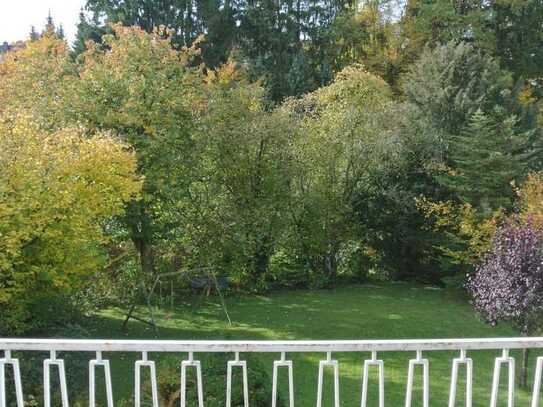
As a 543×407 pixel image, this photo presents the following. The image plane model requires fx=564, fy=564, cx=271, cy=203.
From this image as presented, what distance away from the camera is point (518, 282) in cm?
773

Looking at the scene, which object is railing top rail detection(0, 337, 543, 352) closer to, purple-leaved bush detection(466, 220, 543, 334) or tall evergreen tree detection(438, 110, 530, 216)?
purple-leaved bush detection(466, 220, 543, 334)

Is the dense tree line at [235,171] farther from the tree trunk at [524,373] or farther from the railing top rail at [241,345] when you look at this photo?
the railing top rail at [241,345]

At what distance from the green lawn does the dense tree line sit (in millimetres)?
1068

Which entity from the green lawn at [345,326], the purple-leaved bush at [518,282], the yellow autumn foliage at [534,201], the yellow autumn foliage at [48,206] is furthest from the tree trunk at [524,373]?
the yellow autumn foliage at [48,206]

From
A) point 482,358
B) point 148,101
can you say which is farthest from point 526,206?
point 148,101

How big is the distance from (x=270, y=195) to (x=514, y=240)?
8.16 meters

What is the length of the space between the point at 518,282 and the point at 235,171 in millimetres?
8606

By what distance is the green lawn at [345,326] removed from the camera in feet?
26.8

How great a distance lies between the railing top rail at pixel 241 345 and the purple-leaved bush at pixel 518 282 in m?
5.20

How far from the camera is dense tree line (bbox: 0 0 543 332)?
7.51 metres

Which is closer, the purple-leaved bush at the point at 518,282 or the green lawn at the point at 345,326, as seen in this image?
the purple-leaved bush at the point at 518,282

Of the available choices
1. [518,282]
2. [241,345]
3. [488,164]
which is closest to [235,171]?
[488,164]

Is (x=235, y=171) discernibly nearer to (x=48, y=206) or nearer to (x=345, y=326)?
(x=345, y=326)

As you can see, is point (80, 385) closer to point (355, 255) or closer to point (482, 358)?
point (482, 358)
